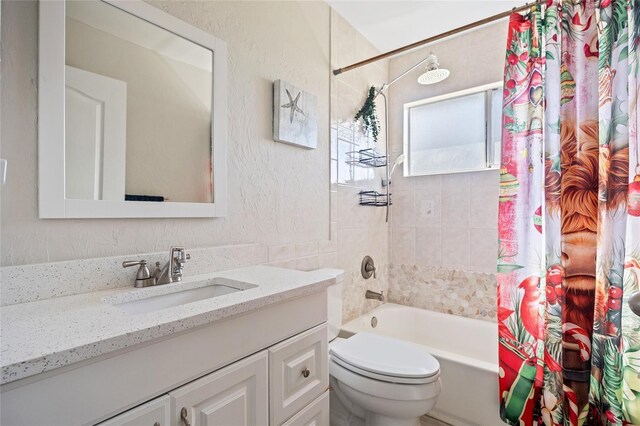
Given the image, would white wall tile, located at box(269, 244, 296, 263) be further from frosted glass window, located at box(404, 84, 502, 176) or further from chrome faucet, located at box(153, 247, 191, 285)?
frosted glass window, located at box(404, 84, 502, 176)

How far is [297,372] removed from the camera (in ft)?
3.39

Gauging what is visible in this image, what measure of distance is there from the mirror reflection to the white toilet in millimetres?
984

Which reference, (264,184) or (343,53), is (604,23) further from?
(264,184)

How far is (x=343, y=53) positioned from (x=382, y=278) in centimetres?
171

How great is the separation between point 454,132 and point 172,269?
218 cm

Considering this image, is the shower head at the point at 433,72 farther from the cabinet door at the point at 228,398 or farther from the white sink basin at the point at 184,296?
the cabinet door at the point at 228,398

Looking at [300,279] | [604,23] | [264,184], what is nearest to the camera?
[300,279]

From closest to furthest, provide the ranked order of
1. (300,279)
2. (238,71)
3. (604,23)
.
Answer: (300,279)
(604,23)
(238,71)

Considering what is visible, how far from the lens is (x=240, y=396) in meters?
0.86

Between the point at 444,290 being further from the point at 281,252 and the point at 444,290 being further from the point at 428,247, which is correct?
the point at 281,252

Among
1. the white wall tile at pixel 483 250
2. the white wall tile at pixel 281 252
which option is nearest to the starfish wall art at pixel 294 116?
the white wall tile at pixel 281 252

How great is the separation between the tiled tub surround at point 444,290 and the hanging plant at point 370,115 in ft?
3.67

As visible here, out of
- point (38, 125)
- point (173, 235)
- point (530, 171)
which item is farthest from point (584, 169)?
point (38, 125)

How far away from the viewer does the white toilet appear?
130 centimetres
